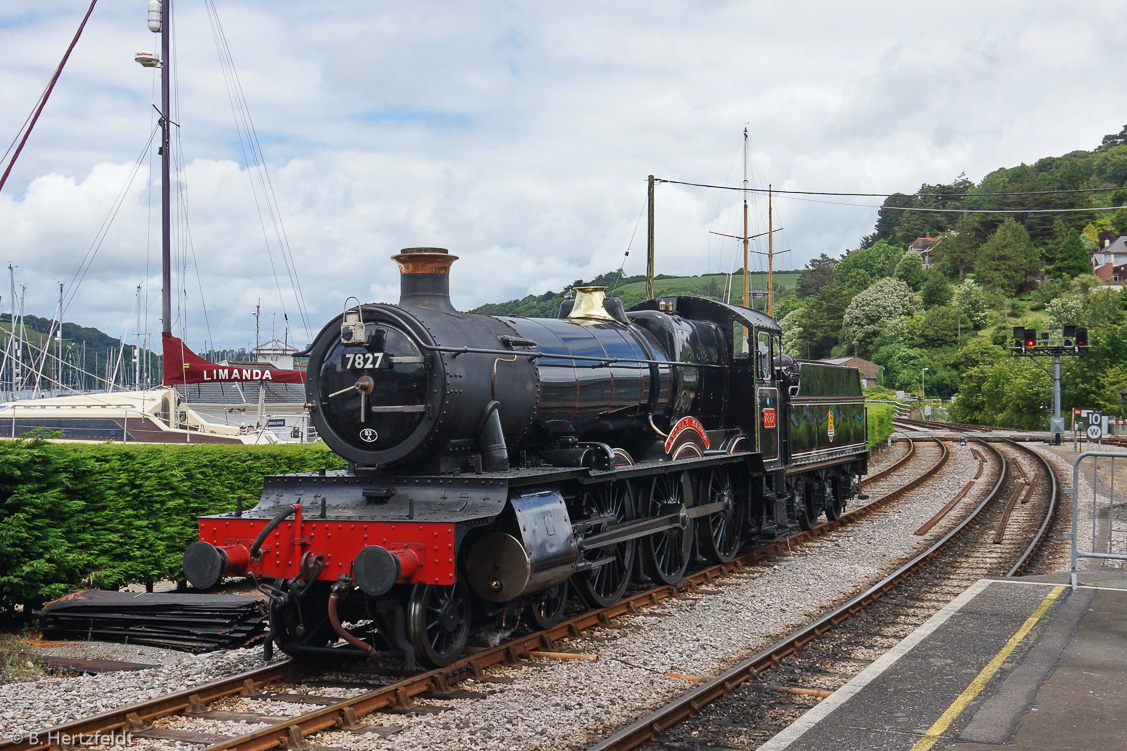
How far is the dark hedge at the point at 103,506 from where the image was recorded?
28.8 feet

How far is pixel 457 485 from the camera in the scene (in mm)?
7602

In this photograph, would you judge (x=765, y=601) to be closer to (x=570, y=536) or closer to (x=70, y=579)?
(x=570, y=536)

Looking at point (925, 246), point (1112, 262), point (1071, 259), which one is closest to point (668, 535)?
point (1071, 259)

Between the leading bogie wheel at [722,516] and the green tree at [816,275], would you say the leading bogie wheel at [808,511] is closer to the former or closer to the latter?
the leading bogie wheel at [722,516]

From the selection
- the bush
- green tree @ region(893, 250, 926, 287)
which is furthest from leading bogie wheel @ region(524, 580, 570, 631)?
green tree @ region(893, 250, 926, 287)

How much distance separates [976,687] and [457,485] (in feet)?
13.4

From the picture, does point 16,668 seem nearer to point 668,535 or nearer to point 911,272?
point 668,535

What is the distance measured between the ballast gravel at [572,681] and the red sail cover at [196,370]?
702 centimetres

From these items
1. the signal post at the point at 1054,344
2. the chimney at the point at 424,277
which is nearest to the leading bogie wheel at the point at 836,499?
the chimney at the point at 424,277

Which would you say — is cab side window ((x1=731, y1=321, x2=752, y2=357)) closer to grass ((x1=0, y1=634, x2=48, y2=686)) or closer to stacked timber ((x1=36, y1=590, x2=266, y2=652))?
stacked timber ((x1=36, y1=590, x2=266, y2=652))

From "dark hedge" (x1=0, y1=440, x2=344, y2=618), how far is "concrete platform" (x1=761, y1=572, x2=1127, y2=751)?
23.4 ft

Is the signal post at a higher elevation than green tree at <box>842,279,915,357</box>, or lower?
lower

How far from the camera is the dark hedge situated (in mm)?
8781

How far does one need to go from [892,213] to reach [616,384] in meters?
156
